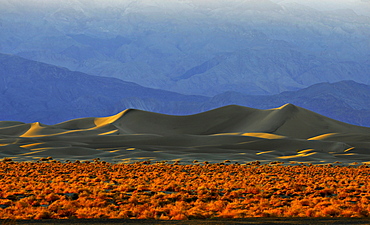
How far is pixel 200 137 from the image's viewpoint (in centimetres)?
9519

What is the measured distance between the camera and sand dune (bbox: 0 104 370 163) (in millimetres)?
67375

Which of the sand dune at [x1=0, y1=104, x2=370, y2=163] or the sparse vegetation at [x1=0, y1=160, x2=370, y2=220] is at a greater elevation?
the sand dune at [x1=0, y1=104, x2=370, y2=163]

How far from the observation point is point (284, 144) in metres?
84.2

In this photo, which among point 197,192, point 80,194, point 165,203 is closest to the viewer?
point 165,203

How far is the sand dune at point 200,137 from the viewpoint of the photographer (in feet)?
221

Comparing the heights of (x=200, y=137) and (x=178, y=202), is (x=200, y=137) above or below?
above

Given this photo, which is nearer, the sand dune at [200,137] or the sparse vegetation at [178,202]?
the sparse vegetation at [178,202]

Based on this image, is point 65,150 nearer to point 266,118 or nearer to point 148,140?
point 148,140

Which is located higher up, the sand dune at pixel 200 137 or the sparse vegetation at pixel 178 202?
the sand dune at pixel 200 137

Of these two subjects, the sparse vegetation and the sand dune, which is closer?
the sparse vegetation

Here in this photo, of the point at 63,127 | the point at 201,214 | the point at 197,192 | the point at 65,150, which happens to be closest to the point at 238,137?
the point at 65,150

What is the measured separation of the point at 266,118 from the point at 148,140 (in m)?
46.1

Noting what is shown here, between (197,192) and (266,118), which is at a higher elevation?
(266,118)

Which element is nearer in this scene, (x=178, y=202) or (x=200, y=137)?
(x=178, y=202)
